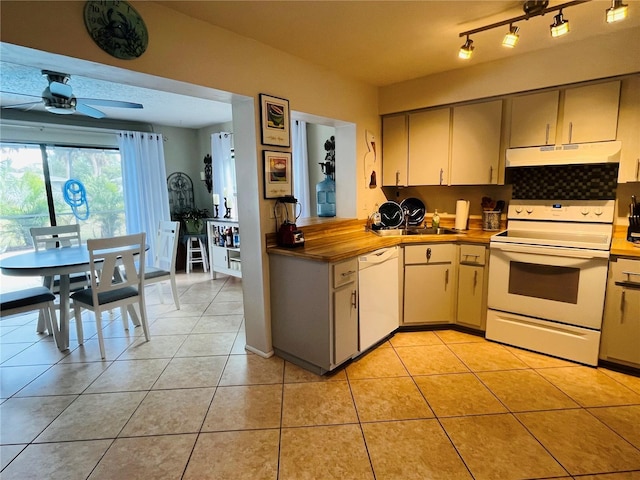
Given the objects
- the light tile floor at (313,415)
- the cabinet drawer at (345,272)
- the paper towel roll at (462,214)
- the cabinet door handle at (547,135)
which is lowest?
the light tile floor at (313,415)

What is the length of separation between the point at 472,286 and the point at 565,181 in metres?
1.13

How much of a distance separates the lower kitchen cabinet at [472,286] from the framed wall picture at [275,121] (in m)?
1.72

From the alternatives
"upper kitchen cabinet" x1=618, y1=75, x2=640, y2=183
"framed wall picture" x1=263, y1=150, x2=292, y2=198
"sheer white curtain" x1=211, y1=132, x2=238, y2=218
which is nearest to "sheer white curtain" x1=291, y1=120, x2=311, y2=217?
"sheer white curtain" x1=211, y1=132, x2=238, y2=218

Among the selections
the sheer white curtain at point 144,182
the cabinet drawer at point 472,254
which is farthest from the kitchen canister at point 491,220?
the sheer white curtain at point 144,182

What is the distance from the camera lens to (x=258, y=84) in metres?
2.30

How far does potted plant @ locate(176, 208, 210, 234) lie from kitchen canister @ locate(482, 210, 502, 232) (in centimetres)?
423

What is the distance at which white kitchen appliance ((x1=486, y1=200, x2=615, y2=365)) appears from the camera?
7.52ft

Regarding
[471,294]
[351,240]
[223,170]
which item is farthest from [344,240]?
[223,170]

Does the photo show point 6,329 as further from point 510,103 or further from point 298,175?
point 510,103

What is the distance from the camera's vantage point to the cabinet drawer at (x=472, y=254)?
8.99ft

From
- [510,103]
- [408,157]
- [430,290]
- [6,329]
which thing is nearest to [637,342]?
[430,290]

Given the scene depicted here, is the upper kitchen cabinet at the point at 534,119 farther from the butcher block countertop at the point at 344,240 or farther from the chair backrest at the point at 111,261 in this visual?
the chair backrest at the point at 111,261

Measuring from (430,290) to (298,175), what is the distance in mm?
2278

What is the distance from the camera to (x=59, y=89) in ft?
8.41
